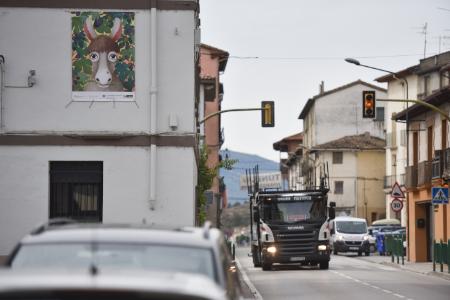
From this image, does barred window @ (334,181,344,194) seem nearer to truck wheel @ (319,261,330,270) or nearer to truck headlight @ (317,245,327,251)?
truck wheel @ (319,261,330,270)

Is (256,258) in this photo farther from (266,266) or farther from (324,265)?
(324,265)

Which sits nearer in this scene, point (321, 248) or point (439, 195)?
point (439, 195)

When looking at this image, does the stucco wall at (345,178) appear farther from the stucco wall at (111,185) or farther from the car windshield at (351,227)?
the stucco wall at (111,185)

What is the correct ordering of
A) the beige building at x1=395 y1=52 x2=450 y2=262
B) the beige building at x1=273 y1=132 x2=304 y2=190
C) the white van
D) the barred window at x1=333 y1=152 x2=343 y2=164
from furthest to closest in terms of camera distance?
the beige building at x1=273 y1=132 x2=304 y2=190, the barred window at x1=333 y1=152 x2=343 y2=164, the white van, the beige building at x1=395 y1=52 x2=450 y2=262

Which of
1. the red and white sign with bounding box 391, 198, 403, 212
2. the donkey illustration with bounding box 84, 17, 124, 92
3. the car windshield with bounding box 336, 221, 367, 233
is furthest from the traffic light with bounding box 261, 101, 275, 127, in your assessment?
the car windshield with bounding box 336, 221, 367, 233

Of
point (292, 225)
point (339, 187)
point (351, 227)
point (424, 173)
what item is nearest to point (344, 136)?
point (339, 187)

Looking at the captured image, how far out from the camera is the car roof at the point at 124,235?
25.0ft

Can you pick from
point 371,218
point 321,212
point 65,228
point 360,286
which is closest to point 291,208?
point 321,212

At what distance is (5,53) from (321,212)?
16443mm

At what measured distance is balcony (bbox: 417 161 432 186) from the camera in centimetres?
5209

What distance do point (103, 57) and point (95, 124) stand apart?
5.15ft

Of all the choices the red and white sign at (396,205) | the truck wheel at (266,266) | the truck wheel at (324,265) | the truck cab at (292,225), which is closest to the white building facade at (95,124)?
the truck cab at (292,225)

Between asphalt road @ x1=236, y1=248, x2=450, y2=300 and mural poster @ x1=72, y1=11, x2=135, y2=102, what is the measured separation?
19.1 feet

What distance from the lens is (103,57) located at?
27.5m
